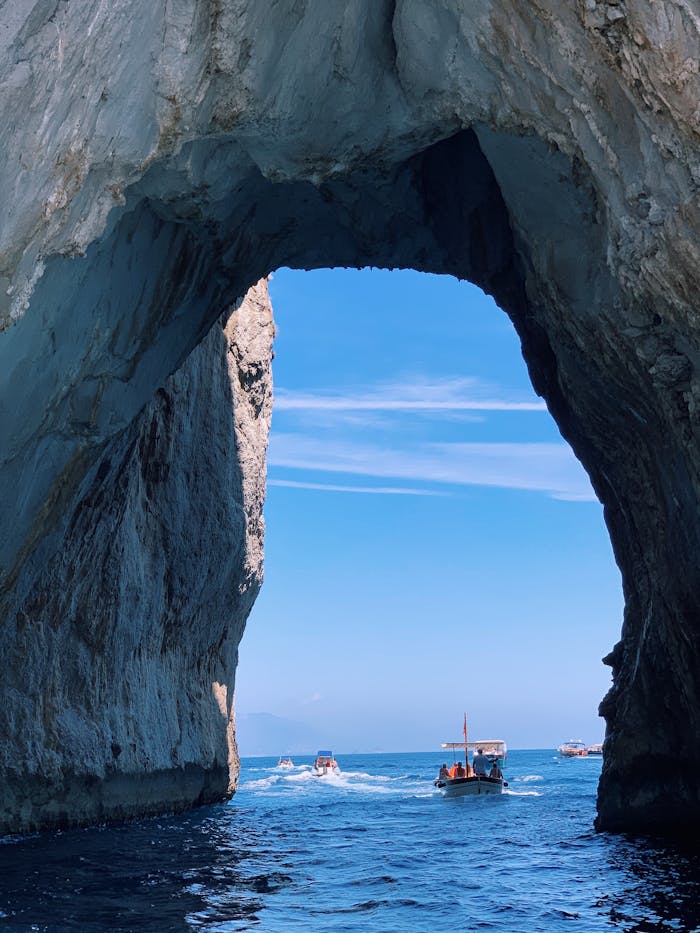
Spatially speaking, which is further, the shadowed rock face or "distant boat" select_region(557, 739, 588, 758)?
"distant boat" select_region(557, 739, 588, 758)

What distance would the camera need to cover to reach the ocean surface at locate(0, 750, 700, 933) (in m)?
9.94

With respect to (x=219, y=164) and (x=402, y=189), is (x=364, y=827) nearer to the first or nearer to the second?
(x=402, y=189)

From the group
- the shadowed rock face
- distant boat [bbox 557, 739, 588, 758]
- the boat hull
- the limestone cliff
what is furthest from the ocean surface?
distant boat [bbox 557, 739, 588, 758]

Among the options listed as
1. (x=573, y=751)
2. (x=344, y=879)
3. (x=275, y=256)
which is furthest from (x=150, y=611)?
(x=573, y=751)

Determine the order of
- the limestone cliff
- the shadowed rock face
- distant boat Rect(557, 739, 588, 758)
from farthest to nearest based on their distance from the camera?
Answer: distant boat Rect(557, 739, 588, 758) → the limestone cliff → the shadowed rock face

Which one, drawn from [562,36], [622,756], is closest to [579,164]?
[562,36]

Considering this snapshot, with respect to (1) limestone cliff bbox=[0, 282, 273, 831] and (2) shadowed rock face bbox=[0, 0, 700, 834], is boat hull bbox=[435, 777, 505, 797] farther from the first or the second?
(2) shadowed rock face bbox=[0, 0, 700, 834]

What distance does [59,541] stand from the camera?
16781 millimetres

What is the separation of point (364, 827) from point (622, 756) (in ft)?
23.0

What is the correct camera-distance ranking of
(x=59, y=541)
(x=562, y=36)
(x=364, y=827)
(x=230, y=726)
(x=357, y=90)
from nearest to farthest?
(x=562, y=36) < (x=357, y=90) < (x=59, y=541) < (x=364, y=827) < (x=230, y=726)

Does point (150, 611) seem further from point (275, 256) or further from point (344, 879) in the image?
point (344, 879)

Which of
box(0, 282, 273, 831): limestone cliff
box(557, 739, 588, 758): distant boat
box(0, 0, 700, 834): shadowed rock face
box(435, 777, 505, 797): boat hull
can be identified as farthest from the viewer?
box(557, 739, 588, 758): distant boat

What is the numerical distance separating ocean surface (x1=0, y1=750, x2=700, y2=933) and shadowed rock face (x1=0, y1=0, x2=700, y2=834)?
233 centimetres

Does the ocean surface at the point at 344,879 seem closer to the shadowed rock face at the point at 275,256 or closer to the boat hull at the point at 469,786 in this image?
the shadowed rock face at the point at 275,256
